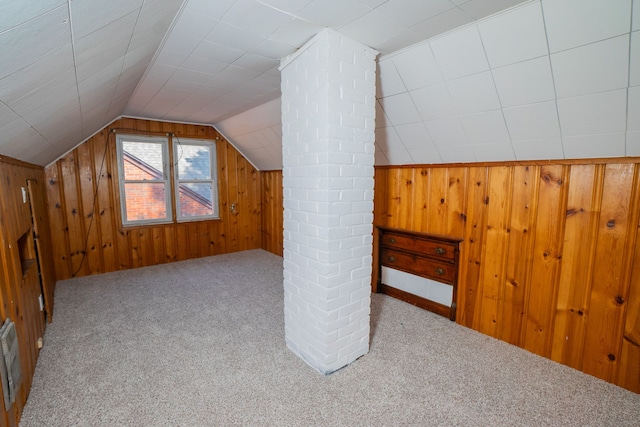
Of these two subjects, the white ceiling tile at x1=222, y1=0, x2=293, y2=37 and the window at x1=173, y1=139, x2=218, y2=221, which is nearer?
the white ceiling tile at x1=222, y1=0, x2=293, y2=37

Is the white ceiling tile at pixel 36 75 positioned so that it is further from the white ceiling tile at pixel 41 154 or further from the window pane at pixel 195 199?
the window pane at pixel 195 199

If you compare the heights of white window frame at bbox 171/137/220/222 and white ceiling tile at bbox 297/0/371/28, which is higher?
white ceiling tile at bbox 297/0/371/28

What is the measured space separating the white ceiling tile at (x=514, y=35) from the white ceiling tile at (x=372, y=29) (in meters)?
0.47

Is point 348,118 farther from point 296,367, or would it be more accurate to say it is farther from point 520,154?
point 296,367

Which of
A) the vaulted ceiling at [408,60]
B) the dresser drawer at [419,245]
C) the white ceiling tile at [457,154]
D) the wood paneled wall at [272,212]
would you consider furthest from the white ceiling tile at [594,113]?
the wood paneled wall at [272,212]

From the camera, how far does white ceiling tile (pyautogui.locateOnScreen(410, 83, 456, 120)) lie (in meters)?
2.01

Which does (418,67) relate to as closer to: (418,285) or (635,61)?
(635,61)

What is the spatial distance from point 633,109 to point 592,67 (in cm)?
32

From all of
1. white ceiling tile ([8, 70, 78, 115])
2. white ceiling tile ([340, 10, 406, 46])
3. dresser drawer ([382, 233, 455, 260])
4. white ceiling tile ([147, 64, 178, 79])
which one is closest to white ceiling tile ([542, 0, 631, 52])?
white ceiling tile ([340, 10, 406, 46])

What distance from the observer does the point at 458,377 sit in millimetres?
1888

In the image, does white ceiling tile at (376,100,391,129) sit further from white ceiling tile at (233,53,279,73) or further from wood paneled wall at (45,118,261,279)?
wood paneled wall at (45,118,261,279)

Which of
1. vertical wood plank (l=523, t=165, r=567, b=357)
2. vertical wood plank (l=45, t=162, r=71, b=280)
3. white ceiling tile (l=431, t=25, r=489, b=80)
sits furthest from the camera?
vertical wood plank (l=45, t=162, r=71, b=280)

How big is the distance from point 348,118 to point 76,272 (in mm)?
4135

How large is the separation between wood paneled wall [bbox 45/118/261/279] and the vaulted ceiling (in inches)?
58.2
